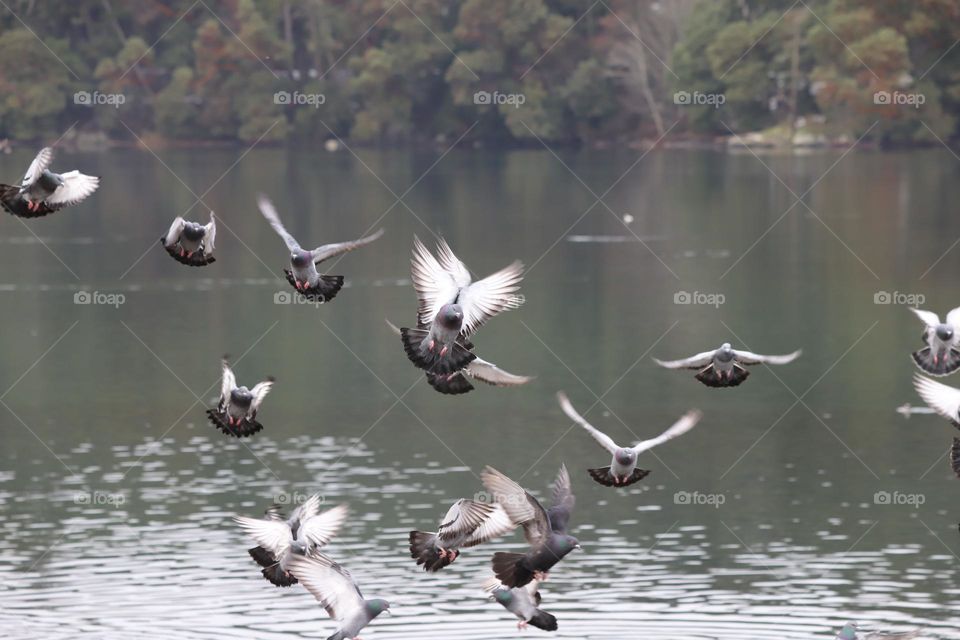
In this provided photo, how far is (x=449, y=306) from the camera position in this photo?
710 inches

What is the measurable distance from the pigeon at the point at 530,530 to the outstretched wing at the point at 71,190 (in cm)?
480

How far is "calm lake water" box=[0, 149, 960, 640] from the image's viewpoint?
32625 mm

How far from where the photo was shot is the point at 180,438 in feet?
145

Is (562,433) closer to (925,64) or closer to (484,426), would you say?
(484,426)

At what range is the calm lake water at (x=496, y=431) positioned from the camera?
107 feet

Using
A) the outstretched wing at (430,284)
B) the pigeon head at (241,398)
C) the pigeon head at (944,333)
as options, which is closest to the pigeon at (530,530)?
the outstretched wing at (430,284)

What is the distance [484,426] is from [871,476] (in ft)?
30.6

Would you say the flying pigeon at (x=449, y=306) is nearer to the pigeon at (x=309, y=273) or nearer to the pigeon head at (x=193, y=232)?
the pigeon at (x=309, y=273)

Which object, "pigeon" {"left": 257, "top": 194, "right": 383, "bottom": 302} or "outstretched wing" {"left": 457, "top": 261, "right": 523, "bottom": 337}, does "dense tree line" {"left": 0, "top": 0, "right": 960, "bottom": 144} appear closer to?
"pigeon" {"left": 257, "top": 194, "right": 383, "bottom": 302}

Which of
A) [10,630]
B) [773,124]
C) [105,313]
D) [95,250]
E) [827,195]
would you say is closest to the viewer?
[10,630]

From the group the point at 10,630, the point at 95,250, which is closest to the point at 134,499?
the point at 10,630

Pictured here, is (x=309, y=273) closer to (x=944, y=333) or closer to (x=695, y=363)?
(x=695, y=363)

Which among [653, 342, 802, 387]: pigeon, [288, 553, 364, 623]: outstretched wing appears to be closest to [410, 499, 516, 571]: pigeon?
[288, 553, 364, 623]: outstretched wing

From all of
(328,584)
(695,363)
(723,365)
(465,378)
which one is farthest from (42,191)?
(723,365)
